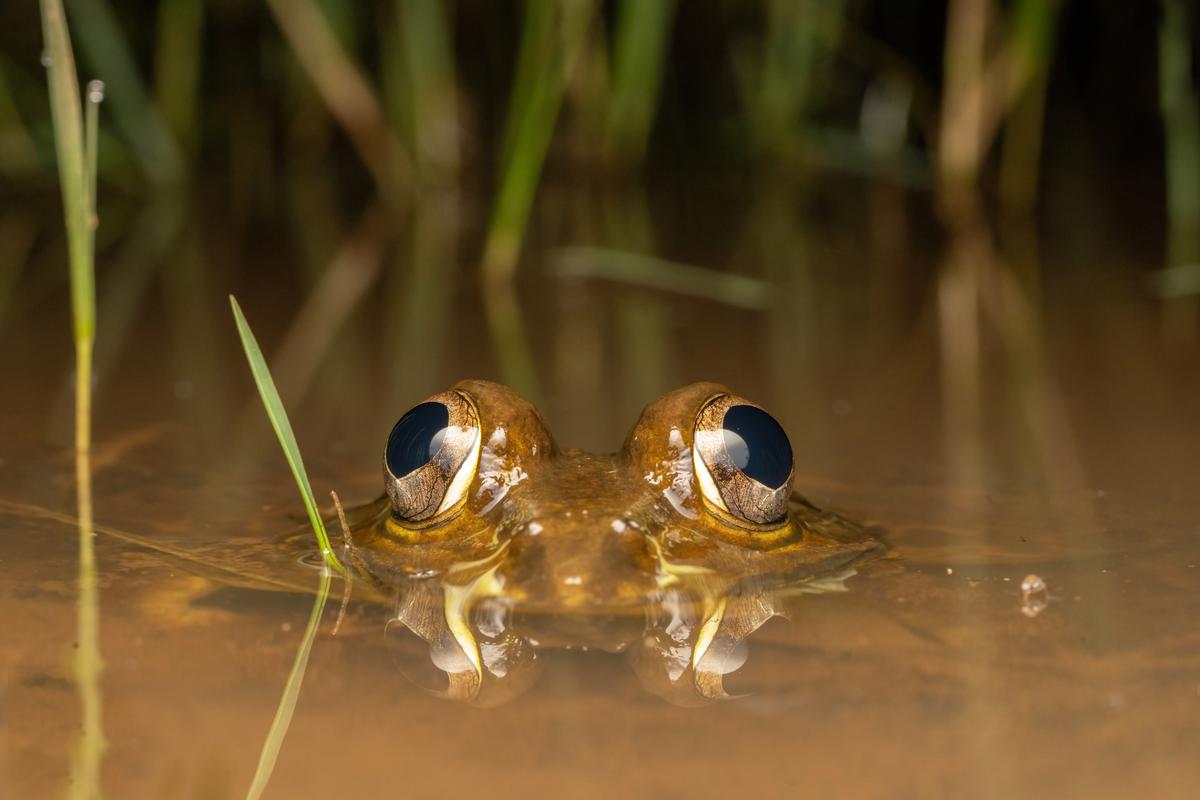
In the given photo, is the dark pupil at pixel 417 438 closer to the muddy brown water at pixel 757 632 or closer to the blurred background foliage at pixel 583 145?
the muddy brown water at pixel 757 632

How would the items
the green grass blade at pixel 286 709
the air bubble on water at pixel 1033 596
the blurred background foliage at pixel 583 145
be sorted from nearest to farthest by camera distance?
the green grass blade at pixel 286 709 < the air bubble on water at pixel 1033 596 < the blurred background foliage at pixel 583 145

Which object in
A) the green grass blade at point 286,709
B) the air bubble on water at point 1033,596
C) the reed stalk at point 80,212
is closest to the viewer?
the green grass blade at point 286,709

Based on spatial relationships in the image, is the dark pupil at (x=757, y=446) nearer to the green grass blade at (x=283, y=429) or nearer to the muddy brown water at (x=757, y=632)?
the muddy brown water at (x=757, y=632)

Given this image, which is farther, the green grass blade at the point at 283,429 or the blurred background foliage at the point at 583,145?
the blurred background foliage at the point at 583,145

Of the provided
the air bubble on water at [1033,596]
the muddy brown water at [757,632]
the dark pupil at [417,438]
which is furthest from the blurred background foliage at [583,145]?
the air bubble on water at [1033,596]

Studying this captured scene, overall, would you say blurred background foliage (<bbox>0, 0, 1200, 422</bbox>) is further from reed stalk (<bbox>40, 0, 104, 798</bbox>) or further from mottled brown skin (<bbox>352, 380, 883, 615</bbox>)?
mottled brown skin (<bbox>352, 380, 883, 615</bbox>)

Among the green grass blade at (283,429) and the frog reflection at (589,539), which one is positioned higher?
the green grass blade at (283,429)
